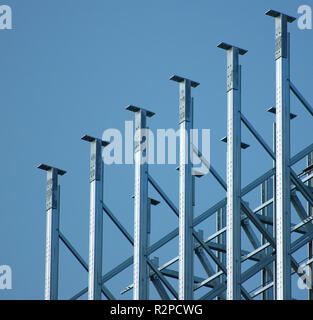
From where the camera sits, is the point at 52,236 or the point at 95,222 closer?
the point at 95,222

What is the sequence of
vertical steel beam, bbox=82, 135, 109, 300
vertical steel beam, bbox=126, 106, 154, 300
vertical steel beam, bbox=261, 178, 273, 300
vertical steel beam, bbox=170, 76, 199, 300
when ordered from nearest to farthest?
1. vertical steel beam, bbox=170, 76, 199, 300
2. vertical steel beam, bbox=126, 106, 154, 300
3. vertical steel beam, bbox=82, 135, 109, 300
4. vertical steel beam, bbox=261, 178, 273, 300

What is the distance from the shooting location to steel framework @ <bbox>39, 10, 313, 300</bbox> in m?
25.7

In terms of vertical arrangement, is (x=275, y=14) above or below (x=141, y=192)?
above

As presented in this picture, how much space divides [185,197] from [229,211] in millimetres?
2352

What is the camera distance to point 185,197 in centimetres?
2880

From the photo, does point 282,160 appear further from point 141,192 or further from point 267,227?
point 267,227

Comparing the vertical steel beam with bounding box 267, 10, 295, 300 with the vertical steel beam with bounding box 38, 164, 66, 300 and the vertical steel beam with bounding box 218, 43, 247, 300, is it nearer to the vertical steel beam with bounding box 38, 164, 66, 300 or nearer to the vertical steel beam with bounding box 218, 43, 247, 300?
the vertical steel beam with bounding box 218, 43, 247, 300

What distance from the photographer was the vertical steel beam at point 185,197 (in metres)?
28.4

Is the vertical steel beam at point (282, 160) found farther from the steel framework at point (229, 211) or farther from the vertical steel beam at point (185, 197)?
the vertical steel beam at point (185, 197)

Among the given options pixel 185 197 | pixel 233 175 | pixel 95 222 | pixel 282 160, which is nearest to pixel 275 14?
pixel 282 160

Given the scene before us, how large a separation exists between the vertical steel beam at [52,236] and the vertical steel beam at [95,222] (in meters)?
1.69

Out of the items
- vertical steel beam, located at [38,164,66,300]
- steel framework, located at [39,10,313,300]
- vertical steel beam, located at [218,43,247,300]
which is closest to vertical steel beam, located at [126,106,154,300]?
steel framework, located at [39,10,313,300]

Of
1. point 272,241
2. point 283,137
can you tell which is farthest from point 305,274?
point 283,137

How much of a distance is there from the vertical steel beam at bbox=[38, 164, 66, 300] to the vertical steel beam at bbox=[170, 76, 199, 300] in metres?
5.90
